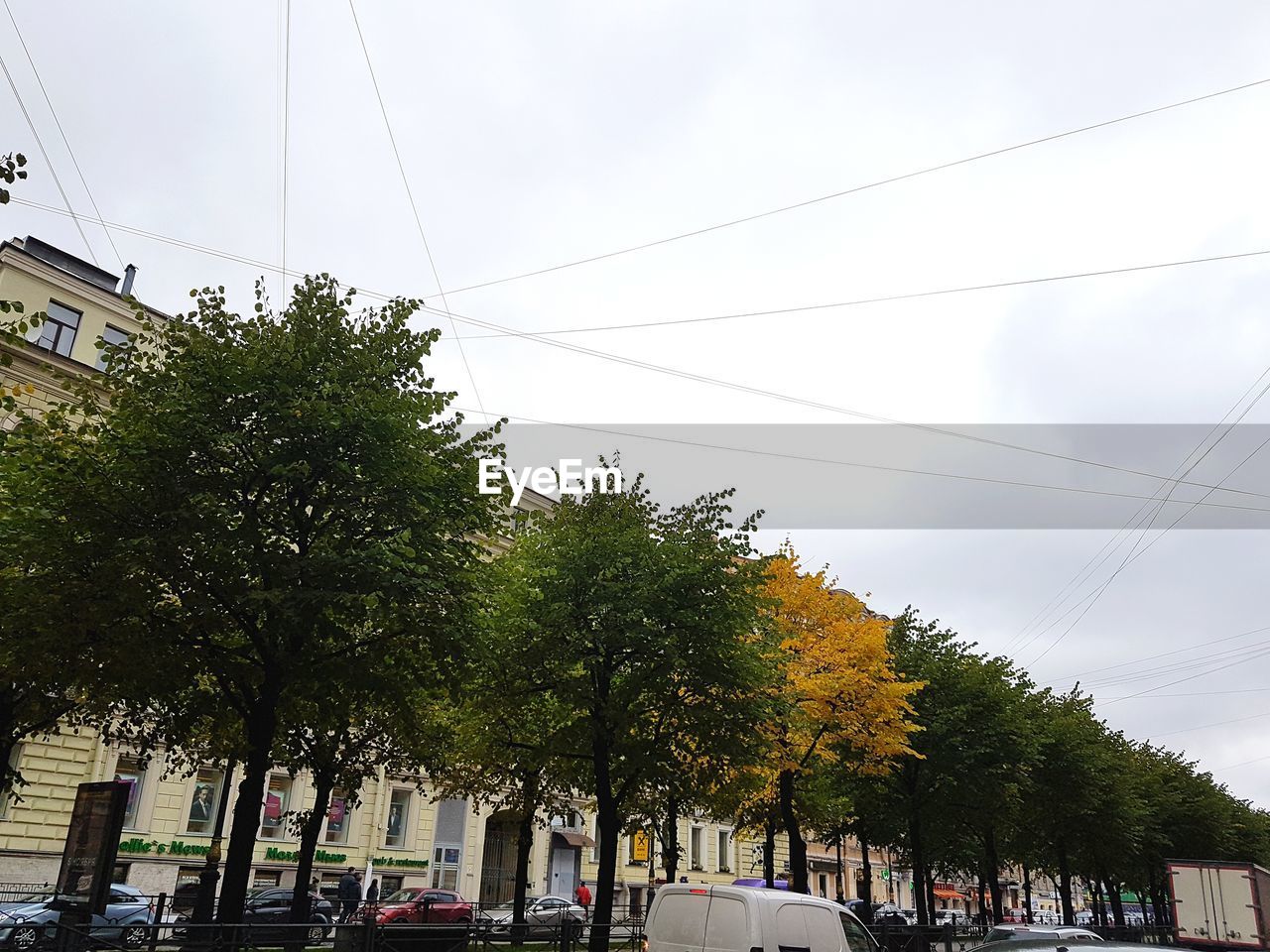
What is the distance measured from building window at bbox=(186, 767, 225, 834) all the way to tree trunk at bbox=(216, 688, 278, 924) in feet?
73.5

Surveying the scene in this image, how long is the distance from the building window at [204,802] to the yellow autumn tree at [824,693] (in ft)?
73.4

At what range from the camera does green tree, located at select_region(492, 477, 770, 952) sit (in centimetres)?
2111

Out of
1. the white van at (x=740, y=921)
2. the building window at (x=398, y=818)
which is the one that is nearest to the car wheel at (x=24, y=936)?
the white van at (x=740, y=921)

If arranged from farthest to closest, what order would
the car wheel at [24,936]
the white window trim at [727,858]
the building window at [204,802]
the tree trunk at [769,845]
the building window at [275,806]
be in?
1. the white window trim at [727,858]
2. the building window at [275,806]
3. the building window at [204,802]
4. the tree trunk at [769,845]
5. the car wheel at [24,936]

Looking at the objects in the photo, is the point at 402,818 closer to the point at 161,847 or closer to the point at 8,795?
the point at 161,847

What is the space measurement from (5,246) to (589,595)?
24248 millimetres

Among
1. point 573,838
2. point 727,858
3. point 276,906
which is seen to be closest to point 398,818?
point 573,838

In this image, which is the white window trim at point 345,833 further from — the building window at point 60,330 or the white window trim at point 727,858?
the white window trim at point 727,858

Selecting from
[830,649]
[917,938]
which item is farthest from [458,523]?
[917,938]

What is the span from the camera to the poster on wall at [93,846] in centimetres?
1363

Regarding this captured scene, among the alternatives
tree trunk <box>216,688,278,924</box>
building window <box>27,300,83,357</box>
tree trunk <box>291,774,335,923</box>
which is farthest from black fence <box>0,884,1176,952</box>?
building window <box>27,300,83,357</box>

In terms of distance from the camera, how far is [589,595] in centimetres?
2152

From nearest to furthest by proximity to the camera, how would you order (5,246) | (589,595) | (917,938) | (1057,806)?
1. (589,595)
2. (917,938)
3. (5,246)
4. (1057,806)

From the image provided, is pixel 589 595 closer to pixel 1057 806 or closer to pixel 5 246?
pixel 5 246
